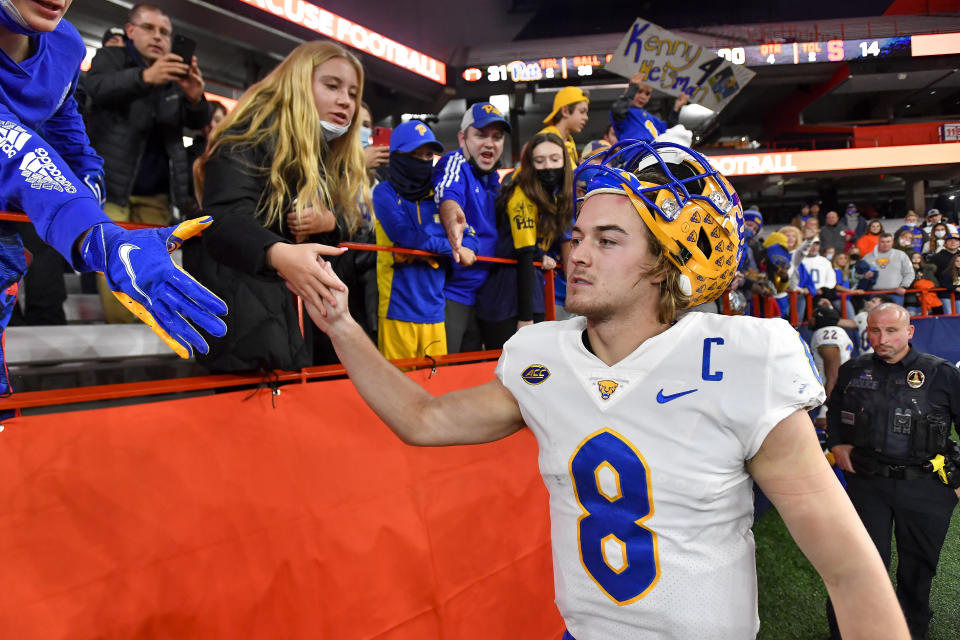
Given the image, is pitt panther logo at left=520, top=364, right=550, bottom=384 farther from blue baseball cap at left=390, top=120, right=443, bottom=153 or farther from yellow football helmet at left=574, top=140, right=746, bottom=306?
blue baseball cap at left=390, top=120, right=443, bottom=153

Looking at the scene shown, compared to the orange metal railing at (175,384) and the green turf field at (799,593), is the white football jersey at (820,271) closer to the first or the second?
the green turf field at (799,593)

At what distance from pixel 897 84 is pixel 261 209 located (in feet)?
100

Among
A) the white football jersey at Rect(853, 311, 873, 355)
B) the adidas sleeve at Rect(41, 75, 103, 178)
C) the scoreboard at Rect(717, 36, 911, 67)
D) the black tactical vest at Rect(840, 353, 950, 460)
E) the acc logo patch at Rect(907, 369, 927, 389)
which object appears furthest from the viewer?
the scoreboard at Rect(717, 36, 911, 67)

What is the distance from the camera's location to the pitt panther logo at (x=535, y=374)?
5.38 feet

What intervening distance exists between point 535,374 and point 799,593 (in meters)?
4.06

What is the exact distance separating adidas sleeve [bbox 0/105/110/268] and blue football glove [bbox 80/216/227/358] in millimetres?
68

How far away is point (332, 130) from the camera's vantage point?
2469mm

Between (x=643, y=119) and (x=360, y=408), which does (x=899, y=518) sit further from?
(x=360, y=408)

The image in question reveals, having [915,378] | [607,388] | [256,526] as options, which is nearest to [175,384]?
[256,526]

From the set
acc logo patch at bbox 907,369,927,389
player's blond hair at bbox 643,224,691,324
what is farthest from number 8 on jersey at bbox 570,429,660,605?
acc logo patch at bbox 907,369,927,389

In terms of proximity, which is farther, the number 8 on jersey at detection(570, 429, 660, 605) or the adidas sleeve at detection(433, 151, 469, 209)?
the adidas sleeve at detection(433, 151, 469, 209)

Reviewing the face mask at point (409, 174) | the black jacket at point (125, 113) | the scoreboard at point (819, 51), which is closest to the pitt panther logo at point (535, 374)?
the face mask at point (409, 174)

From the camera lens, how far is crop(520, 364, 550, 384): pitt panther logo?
164 centimetres

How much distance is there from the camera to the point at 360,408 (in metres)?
2.39
